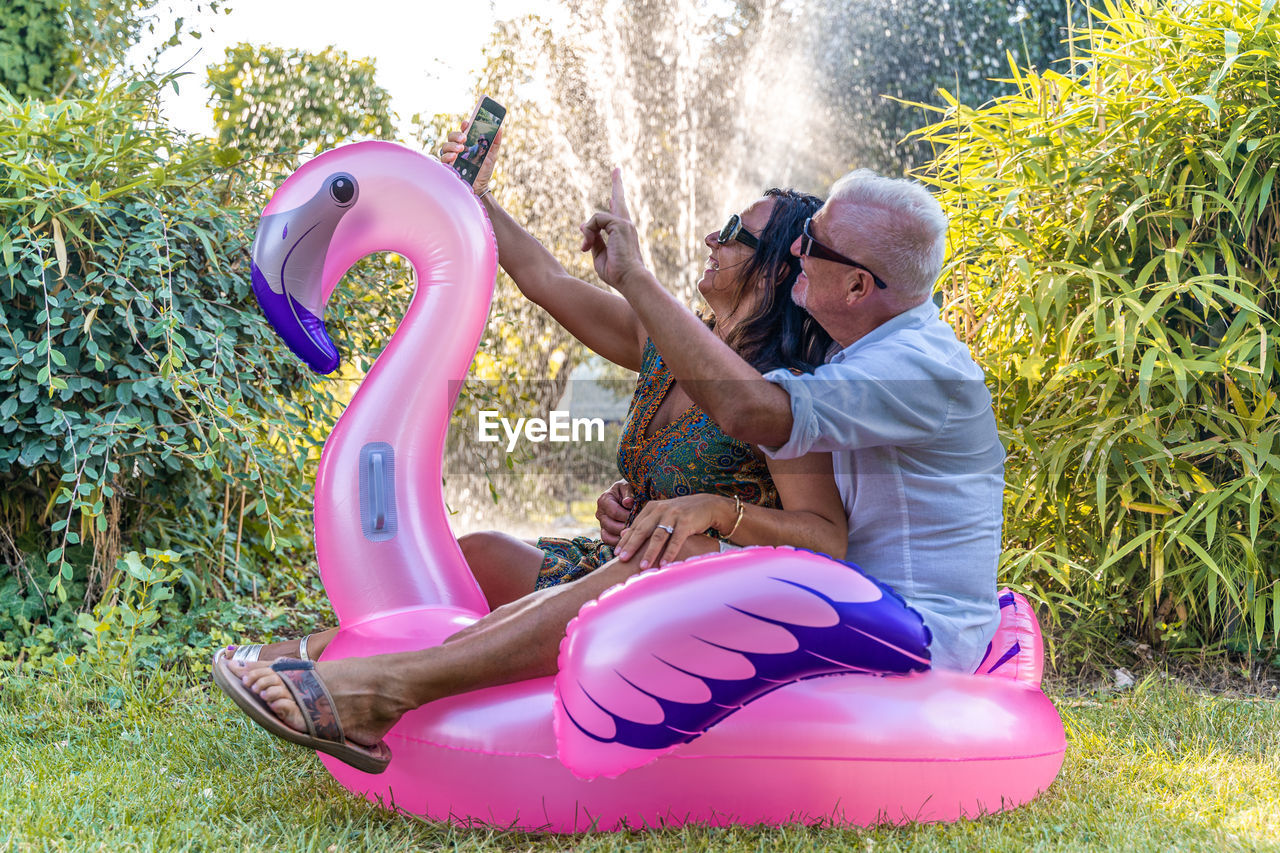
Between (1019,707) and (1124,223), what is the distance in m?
1.81

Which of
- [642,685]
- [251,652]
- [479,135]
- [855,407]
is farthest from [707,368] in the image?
[251,652]

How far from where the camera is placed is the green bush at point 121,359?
3.12 meters

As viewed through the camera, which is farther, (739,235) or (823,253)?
(739,235)

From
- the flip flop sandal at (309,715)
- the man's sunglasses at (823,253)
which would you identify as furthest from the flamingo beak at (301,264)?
the man's sunglasses at (823,253)

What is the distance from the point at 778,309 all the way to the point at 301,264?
1089 mm

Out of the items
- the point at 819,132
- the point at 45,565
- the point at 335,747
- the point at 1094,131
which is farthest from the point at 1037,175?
the point at 819,132

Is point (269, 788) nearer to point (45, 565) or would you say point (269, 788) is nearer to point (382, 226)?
point (382, 226)

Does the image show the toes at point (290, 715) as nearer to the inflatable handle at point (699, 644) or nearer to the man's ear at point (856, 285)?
the inflatable handle at point (699, 644)

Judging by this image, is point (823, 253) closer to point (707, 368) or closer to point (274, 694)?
point (707, 368)

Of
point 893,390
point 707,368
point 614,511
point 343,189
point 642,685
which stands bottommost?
point 642,685

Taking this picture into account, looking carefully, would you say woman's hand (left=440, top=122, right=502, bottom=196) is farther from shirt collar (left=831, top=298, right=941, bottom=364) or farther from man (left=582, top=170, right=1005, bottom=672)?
shirt collar (left=831, top=298, right=941, bottom=364)

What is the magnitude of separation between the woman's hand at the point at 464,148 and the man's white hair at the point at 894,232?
0.93 m

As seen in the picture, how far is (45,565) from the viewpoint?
3.37 m

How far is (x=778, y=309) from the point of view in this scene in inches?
98.8
